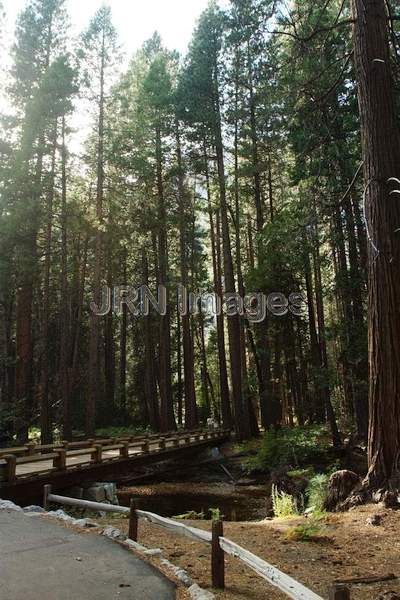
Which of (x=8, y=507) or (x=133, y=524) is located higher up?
(x=133, y=524)

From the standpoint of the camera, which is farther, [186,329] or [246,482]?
[186,329]

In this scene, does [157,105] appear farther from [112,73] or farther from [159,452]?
[159,452]

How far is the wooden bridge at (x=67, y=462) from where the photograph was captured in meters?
9.41

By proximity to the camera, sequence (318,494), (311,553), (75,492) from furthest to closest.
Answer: (75,492) → (318,494) → (311,553)

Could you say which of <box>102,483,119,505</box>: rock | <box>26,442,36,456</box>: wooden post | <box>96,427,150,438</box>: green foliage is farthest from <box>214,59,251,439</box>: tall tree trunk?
<box>26,442,36,456</box>: wooden post

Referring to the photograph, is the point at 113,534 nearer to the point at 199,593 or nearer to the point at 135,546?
the point at 135,546

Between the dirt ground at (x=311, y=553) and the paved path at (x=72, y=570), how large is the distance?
1.61 feet

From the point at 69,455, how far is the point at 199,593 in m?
8.20

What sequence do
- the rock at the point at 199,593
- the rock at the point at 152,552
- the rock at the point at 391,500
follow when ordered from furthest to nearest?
1. the rock at the point at 391,500
2. the rock at the point at 152,552
3. the rock at the point at 199,593

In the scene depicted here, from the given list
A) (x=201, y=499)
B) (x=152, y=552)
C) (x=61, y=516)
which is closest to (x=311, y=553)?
(x=152, y=552)

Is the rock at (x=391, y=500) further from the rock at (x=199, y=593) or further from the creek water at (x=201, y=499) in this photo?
the creek water at (x=201, y=499)

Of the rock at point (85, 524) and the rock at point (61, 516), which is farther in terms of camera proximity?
the rock at point (61, 516)

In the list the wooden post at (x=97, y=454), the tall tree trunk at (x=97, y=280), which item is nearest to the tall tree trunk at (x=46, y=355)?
the tall tree trunk at (x=97, y=280)

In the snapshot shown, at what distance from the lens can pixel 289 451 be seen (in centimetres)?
1466
